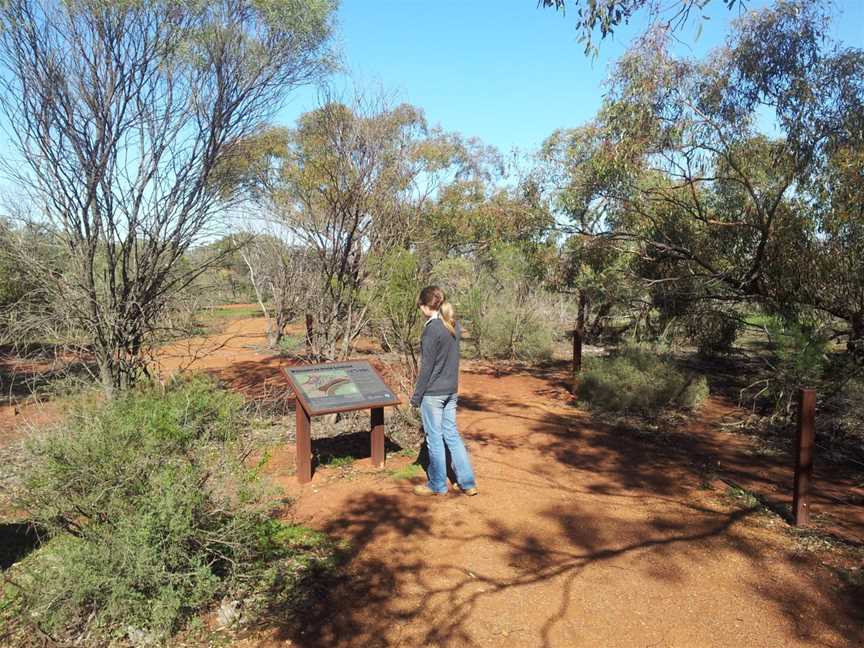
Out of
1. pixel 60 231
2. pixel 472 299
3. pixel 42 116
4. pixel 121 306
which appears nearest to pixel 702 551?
→ pixel 121 306

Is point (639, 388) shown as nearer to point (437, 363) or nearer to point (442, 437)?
point (442, 437)

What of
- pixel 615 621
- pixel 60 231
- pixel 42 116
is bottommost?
pixel 615 621

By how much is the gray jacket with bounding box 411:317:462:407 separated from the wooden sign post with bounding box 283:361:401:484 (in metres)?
0.96

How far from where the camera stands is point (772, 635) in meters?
2.98

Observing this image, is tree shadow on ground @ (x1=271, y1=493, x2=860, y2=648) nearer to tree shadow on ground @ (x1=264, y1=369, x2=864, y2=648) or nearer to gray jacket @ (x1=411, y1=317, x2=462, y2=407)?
tree shadow on ground @ (x1=264, y1=369, x2=864, y2=648)

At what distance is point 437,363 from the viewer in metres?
4.65

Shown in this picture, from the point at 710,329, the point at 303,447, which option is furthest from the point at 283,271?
the point at 710,329

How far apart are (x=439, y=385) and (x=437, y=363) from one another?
18cm

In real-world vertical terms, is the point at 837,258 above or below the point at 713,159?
below

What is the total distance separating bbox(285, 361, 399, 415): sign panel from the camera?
17.4ft

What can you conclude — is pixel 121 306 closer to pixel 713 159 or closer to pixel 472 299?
pixel 713 159

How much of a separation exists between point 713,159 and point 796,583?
6.10 m

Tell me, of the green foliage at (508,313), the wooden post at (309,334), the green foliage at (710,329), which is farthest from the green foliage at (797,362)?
the green foliage at (508,313)

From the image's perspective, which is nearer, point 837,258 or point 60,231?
point 60,231
